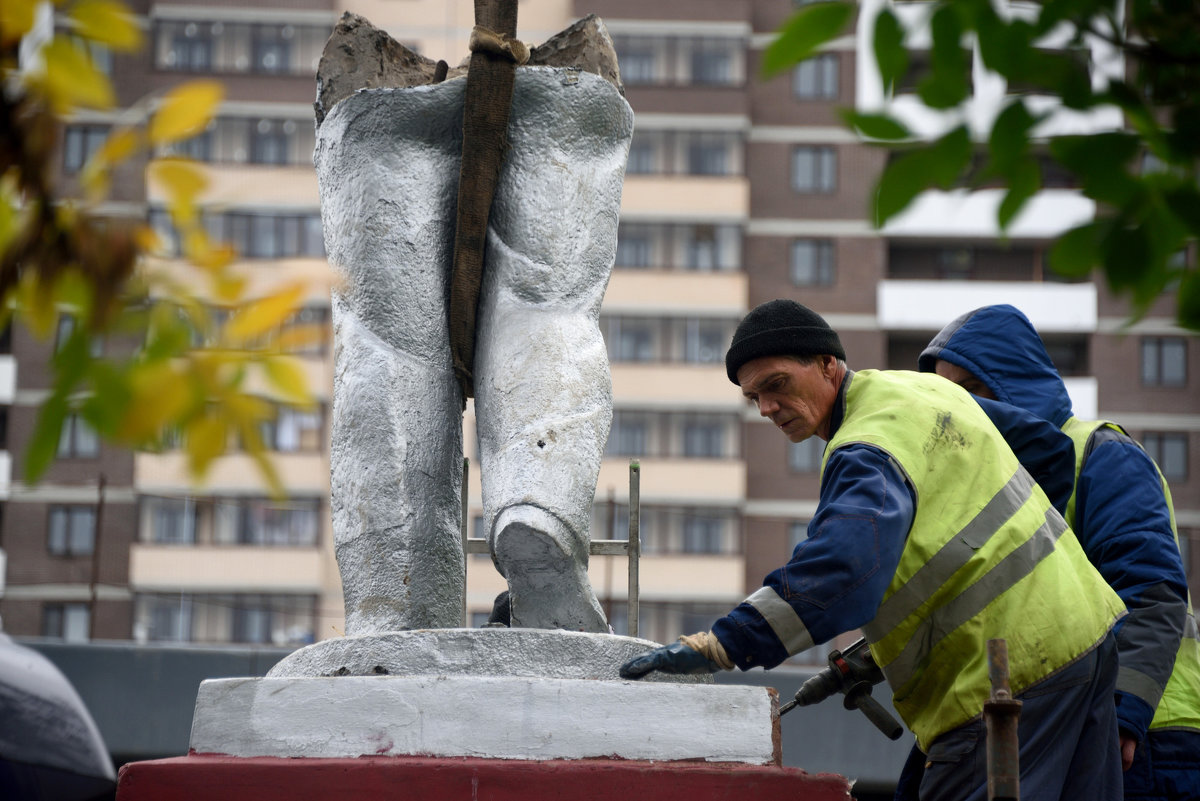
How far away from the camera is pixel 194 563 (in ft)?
125

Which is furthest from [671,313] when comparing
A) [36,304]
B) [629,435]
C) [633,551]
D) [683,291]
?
[36,304]

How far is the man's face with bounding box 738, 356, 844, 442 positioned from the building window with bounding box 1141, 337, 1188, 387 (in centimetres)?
3793

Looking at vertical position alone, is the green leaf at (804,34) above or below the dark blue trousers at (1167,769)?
above

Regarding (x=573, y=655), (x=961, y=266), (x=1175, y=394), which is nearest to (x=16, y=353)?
(x=961, y=266)

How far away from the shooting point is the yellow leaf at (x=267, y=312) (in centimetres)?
165

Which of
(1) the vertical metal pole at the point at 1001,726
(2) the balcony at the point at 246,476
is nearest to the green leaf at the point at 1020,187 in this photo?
(1) the vertical metal pole at the point at 1001,726

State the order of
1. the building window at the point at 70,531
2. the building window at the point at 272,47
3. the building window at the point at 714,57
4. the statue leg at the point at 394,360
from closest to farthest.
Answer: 1. the statue leg at the point at 394,360
2. the building window at the point at 70,531
3. the building window at the point at 272,47
4. the building window at the point at 714,57

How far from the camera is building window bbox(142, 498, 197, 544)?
1513 inches

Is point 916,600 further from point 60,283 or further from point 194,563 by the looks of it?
point 194,563

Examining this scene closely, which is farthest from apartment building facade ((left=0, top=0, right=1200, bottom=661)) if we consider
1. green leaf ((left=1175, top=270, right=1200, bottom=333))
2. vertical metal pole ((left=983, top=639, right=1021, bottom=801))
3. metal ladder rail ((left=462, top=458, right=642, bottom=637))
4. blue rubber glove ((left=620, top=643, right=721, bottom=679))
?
green leaf ((left=1175, top=270, right=1200, bottom=333))

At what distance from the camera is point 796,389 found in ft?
13.1

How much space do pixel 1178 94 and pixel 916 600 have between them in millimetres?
1731

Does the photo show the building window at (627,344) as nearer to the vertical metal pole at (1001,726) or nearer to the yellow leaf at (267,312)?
the vertical metal pole at (1001,726)

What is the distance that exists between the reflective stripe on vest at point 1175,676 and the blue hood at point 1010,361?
14 cm
